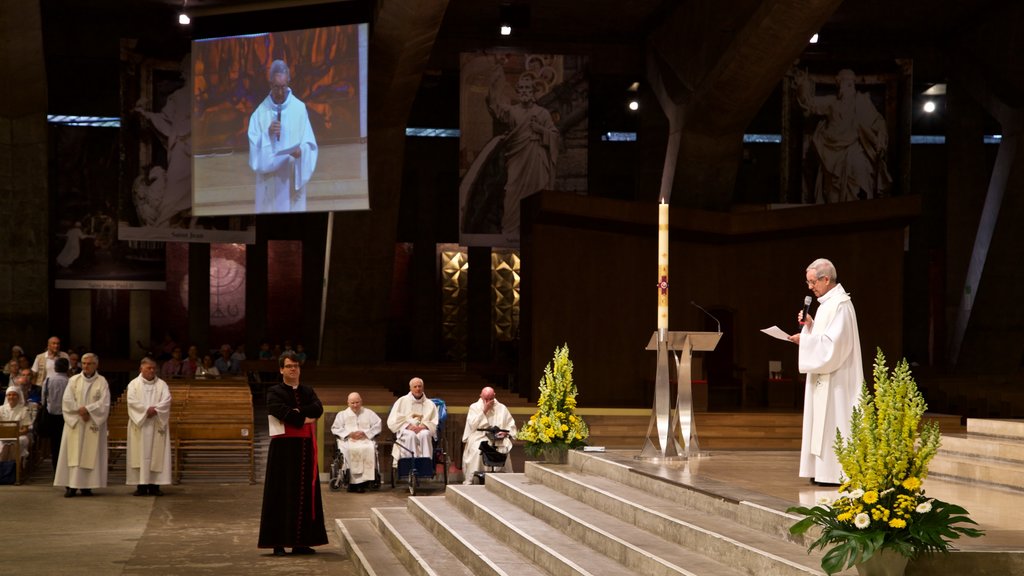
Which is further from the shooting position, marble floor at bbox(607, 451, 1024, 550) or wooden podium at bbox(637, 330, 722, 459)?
wooden podium at bbox(637, 330, 722, 459)

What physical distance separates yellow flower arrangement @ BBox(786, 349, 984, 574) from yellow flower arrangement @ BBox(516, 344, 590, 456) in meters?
4.44

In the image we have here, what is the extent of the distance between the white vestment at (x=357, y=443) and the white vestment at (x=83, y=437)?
217cm

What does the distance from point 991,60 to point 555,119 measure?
274 inches

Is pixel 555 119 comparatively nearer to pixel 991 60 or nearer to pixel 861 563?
pixel 991 60

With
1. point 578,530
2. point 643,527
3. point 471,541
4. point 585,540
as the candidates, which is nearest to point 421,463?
point 471,541

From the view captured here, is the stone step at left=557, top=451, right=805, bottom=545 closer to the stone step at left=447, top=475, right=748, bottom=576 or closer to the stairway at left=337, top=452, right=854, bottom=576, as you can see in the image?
the stairway at left=337, top=452, right=854, bottom=576

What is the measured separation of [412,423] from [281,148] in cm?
537

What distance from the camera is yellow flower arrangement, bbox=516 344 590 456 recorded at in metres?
8.62

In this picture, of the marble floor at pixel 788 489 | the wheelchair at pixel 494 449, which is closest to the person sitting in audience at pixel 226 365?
the wheelchair at pixel 494 449

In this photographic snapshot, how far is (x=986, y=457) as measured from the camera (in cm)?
688

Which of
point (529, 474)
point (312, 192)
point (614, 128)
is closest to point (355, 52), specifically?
point (312, 192)

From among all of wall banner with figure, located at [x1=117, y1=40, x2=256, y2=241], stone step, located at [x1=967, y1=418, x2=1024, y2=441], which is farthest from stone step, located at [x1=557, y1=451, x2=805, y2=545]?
wall banner with figure, located at [x1=117, y1=40, x2=256, y2=241]

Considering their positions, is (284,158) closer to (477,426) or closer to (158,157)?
(158,157)

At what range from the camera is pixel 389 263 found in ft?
60.0
